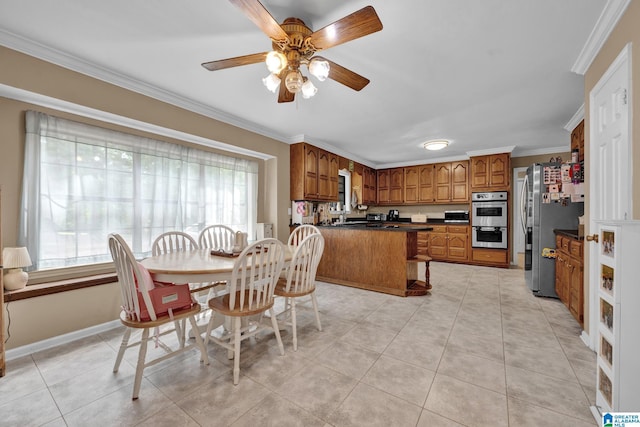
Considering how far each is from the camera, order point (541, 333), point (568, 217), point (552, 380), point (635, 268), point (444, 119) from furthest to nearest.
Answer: point (444, 119), point (568, 217), point (541, 333), point (552, 380), point (635, 268)

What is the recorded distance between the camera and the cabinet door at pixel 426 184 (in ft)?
19.8

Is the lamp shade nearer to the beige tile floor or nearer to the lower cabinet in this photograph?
the beige tile floor

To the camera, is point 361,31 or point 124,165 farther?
point 124,165

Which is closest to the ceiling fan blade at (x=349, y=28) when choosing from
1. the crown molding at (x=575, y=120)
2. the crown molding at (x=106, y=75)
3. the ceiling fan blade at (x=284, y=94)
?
the ceiling fan blade at (x=284, y=94)

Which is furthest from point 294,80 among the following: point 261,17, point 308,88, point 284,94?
point 284,94

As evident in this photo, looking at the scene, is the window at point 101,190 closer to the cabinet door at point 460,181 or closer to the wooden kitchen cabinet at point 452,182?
the wooden kitchen cabinet at point 452,182

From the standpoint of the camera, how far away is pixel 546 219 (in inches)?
127

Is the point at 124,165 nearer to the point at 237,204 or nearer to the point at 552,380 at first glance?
the point at 237,204

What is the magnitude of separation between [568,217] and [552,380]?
7.76 feet

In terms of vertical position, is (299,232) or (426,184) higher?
(426,184)

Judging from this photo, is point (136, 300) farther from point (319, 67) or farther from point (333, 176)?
point (333, 176)

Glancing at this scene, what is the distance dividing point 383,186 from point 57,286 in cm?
621

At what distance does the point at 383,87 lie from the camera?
8.70 feet

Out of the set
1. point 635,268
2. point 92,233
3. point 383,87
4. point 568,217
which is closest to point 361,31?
point 383,87
